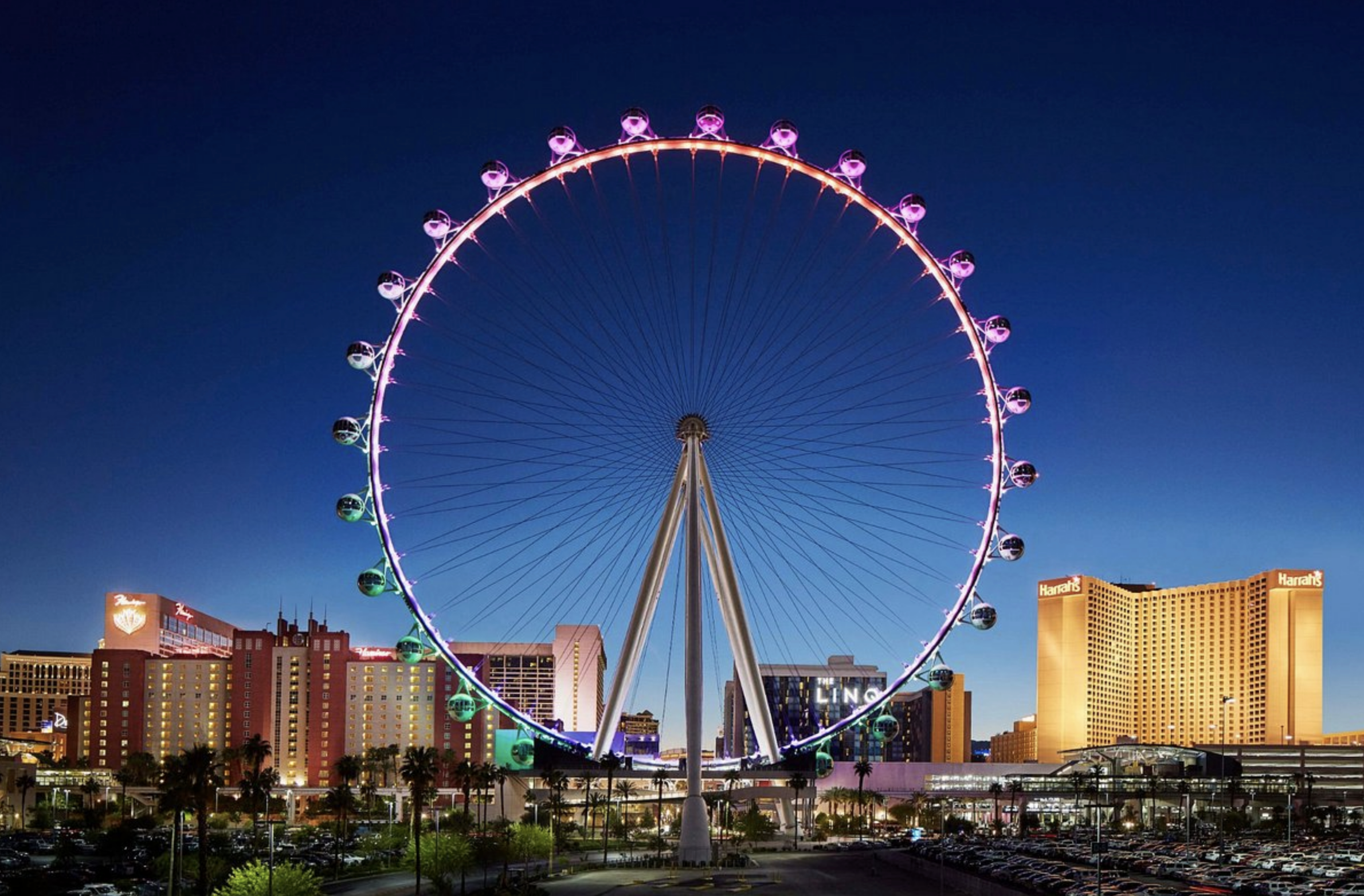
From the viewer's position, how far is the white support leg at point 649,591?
2468 inches

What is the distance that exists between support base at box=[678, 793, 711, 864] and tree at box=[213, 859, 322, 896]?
65.1 ft

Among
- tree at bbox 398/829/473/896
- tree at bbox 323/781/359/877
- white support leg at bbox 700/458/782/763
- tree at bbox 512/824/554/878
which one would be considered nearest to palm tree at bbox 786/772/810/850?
tree at bbox 512/824/554/878

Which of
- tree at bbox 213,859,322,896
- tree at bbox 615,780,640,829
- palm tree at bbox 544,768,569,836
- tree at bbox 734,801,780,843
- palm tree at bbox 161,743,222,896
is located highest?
palm tree at bbox 161,743,222,896

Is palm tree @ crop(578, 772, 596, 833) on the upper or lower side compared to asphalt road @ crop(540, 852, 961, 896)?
lower

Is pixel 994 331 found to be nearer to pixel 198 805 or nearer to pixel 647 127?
pixel 647 127

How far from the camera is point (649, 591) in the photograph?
6262 cm

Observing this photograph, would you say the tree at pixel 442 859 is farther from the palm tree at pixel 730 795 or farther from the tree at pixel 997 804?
the tree at pixel 997 804

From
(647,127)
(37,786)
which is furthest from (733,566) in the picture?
(37,786)

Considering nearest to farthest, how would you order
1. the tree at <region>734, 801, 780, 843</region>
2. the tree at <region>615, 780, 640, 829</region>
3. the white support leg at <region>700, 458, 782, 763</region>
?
the white support leg at <region>700, 458, 782, 763</region>, the tree at <region>734, 801, 780, 843</region>, the tree at <region>615, 780, 640, 829</region>

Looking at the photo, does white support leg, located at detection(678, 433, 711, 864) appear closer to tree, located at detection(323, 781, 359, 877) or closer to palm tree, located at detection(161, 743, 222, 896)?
palm tree, located at detection(161, 743, 222, 896)

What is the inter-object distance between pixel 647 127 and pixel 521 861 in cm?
5728

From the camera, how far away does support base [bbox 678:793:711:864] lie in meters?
70.7

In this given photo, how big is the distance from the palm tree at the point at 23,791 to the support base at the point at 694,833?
A: 84844 mm

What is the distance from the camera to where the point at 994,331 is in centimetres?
5638
